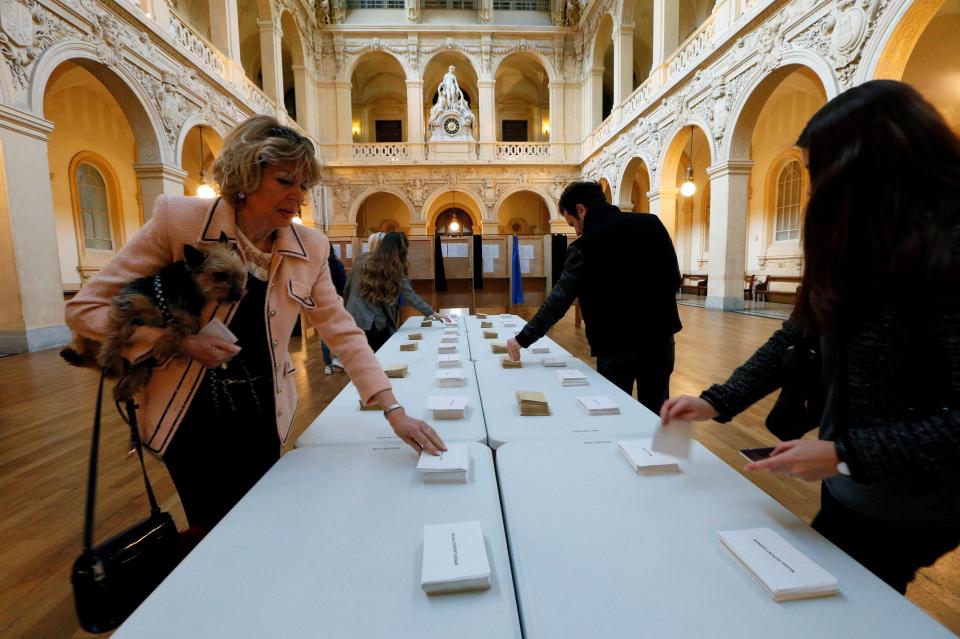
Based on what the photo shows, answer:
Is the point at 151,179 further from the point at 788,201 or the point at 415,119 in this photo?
the point at 788,201

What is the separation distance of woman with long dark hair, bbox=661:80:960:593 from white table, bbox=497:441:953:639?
169mm

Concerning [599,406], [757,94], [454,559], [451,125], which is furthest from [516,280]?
[451,125]

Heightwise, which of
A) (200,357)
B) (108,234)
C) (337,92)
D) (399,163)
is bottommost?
(200,357)

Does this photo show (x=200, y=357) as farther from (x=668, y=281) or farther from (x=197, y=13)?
(x=197, y=13)

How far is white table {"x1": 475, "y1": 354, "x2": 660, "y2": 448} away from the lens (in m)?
1.43

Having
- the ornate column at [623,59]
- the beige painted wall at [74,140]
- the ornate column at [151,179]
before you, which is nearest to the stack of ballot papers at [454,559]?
the ornate column at [151,179]

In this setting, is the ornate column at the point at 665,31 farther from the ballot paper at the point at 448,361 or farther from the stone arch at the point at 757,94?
the ballot paper at the point at 448,361

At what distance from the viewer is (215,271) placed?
43.7 inches

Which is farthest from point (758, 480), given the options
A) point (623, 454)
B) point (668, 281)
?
point (623, 454)

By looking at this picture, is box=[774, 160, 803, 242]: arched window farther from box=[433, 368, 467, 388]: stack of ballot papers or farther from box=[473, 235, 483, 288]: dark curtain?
box=[433, 368, 467, 388]: stack of ballot papers

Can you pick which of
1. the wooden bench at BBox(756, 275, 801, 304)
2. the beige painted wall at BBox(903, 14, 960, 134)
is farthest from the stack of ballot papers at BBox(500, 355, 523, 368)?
the wooden bench at BBox(756, 275, 801, 304)

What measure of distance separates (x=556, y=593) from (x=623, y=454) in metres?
0.56

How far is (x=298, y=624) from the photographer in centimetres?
67

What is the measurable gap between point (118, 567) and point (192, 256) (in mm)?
672
